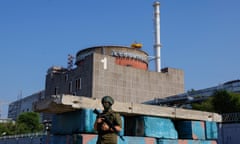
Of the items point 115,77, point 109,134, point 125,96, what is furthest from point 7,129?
point 109,134

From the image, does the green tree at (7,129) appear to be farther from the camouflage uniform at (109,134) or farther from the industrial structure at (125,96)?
the camouflage uniform at (109,134)

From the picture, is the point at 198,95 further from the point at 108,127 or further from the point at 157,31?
the point at 108,127

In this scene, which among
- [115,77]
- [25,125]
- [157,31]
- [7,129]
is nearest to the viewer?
[25,125]

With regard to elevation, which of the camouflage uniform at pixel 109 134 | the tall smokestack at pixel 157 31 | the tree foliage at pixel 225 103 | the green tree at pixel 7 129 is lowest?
the green tree at pixel 7 129

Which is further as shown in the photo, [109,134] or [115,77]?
[115,77]

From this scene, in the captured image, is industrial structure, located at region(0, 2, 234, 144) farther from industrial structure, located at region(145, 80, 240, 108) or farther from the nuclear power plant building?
industrial structure, located at region(145, 80, 240, 108)

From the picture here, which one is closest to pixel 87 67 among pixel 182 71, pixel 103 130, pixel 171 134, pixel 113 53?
pixel 113 53

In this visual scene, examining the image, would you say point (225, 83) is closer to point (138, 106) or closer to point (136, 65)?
point (136, 65)

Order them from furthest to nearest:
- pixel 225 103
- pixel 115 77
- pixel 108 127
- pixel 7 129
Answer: pixel 115 77
pixel 7 129
pixel 225 103
pixel 108 127

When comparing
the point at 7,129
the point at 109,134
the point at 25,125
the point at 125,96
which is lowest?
the point at 7,129

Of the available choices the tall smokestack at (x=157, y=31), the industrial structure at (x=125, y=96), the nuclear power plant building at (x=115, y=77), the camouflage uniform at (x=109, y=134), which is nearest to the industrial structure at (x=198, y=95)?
the nuclear power plant building at (x=115, y=77)

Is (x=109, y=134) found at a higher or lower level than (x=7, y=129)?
higher

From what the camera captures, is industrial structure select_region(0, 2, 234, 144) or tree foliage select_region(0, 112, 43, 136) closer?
industrial structure select_region(0, 2, 234, 144)

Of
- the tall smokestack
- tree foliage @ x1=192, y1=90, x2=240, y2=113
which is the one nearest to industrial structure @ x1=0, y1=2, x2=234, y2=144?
the tall smokestack
